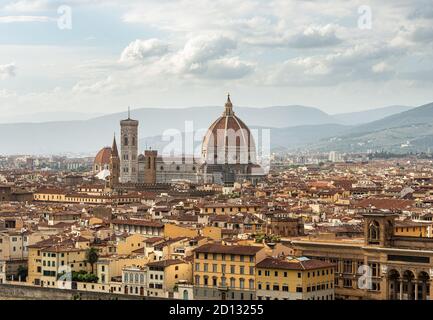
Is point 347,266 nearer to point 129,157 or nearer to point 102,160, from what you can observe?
point 129,157

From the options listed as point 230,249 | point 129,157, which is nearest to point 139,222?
point 230,249

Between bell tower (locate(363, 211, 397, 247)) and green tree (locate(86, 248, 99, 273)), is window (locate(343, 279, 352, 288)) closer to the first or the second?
bell tower (locate(363, 211, 397, 247))

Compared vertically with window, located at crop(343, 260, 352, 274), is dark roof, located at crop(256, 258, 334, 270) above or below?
above

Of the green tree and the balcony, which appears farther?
the green tree

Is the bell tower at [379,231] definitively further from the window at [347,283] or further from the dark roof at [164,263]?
the dark roof at [164,263]

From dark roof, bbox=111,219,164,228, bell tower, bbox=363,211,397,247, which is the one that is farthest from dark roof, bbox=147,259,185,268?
dark roof, bbox=111,219,164,228
